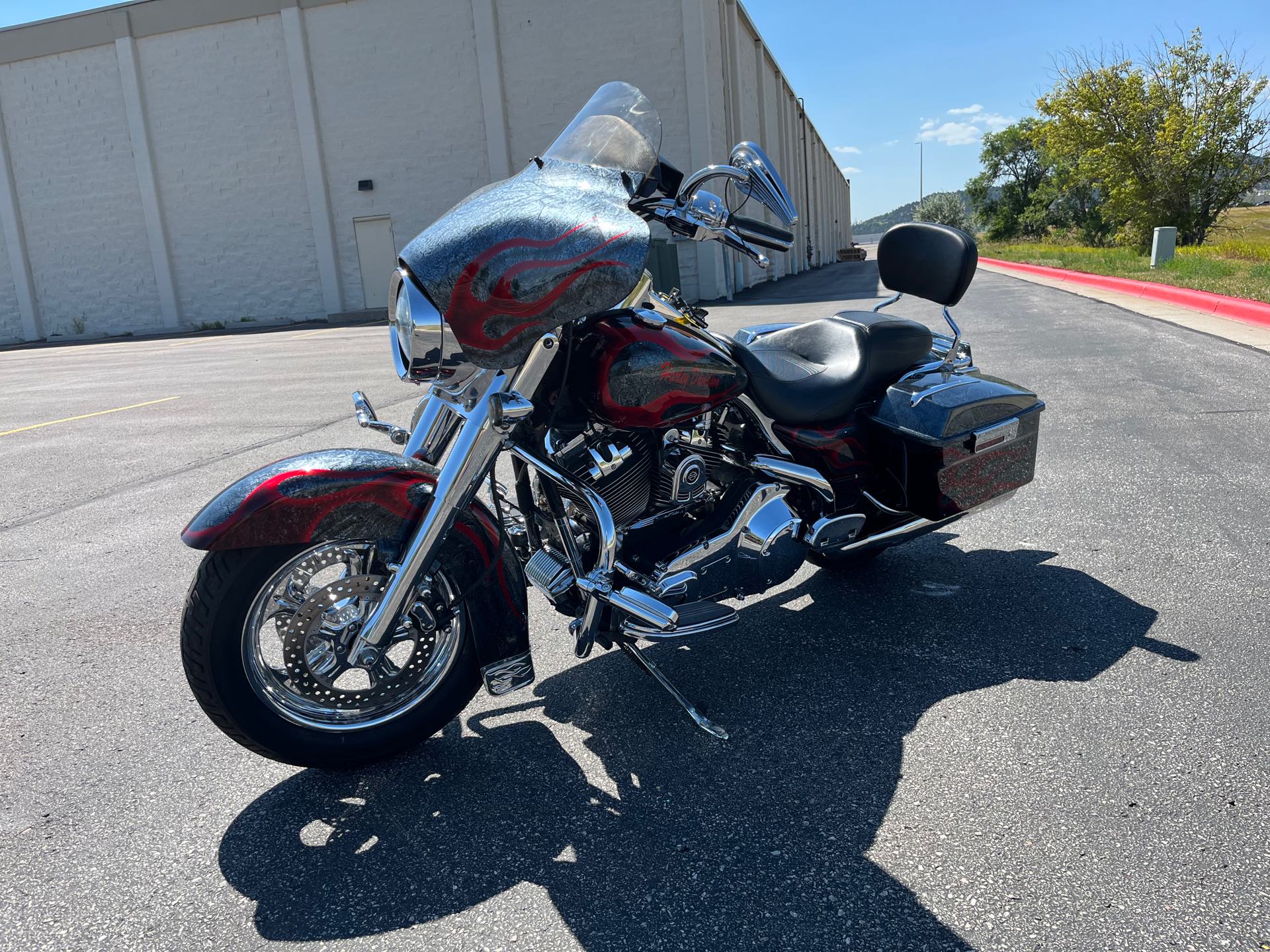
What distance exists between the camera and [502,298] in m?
2.32

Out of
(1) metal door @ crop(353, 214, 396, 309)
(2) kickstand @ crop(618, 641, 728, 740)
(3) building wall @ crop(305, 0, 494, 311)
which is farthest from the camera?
(1) metal door @ crop(353, 214, 396, 309)

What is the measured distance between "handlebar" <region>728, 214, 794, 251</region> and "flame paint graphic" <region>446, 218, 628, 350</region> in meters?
0.58

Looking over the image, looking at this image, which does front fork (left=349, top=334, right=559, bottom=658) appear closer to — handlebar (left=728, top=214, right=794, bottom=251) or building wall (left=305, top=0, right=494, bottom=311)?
handlebar (left=728, top=214, right=794, bottom=251)

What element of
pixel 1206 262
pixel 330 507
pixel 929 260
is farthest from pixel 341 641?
pixel 1206 262

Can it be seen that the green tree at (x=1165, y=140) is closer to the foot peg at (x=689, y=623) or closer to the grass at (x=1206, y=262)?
the grass at (x=1206, y=262)

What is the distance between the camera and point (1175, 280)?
15414mm

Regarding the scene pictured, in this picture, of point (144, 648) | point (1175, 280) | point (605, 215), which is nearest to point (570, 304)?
point (605, 215)

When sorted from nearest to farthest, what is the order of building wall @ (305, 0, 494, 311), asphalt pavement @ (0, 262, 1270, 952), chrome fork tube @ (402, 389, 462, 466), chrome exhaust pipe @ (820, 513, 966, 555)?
1. asphalt pavement @ (0, 262, 1270, 952)
2. chrome fork tube @ (402, 389, 462, 466)
3. chrome exhaust pipe @ (820, 513, 966, 555)
4. building wall @ (305, 0, 494, 311)

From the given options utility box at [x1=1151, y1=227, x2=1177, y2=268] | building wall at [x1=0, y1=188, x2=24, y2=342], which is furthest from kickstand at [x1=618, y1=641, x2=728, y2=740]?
building wall at [x1=0, y1=188, x2=24, y2=342]

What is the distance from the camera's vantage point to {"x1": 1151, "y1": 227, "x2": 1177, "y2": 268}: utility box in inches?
770

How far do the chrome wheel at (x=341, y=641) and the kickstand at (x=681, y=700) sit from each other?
1.73 ft

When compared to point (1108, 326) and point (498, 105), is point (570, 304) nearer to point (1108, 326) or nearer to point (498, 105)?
point (1108, 326)

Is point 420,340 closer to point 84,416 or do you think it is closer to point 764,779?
point 764,779

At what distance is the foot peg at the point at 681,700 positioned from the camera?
2.78 meters
